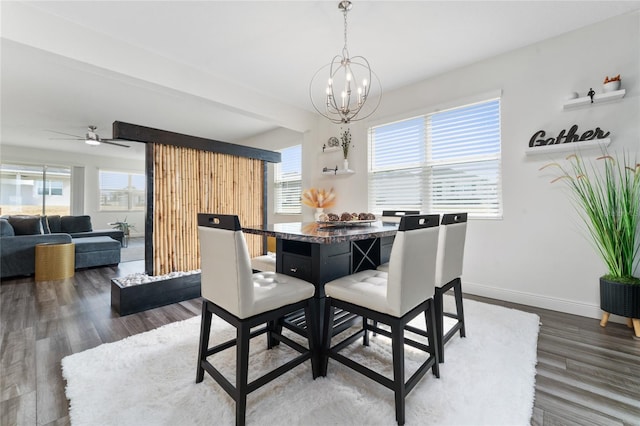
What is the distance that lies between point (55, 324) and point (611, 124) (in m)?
5.39

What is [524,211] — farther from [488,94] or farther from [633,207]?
[488,94]

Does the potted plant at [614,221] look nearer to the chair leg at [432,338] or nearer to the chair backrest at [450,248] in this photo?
the chair backrest at [450,248]

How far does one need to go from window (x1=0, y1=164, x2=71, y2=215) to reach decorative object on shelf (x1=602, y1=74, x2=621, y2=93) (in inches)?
450

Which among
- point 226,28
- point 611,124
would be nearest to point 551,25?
point 611,124

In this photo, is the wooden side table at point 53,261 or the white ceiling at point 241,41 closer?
the white ceiling at point 241,41

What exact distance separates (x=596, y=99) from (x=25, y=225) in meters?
7.69

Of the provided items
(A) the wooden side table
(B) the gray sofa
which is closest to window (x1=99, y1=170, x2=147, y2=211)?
(B) the gray sofa

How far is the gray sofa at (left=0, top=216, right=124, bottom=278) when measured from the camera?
378cm

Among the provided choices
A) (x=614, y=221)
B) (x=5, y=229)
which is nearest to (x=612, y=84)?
(x=614, y=221)

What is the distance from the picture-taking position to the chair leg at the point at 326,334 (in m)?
1.59

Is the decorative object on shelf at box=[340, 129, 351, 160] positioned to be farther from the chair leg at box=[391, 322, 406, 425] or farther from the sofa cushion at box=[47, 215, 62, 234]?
the sofa cushion at box=[47, 215, 62, 234]

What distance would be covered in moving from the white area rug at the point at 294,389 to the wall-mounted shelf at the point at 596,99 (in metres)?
2.23

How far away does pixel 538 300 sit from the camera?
277 centimetres

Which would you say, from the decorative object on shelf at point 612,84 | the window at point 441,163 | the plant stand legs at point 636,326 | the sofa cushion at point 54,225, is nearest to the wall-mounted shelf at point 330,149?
the window at point 441,163
